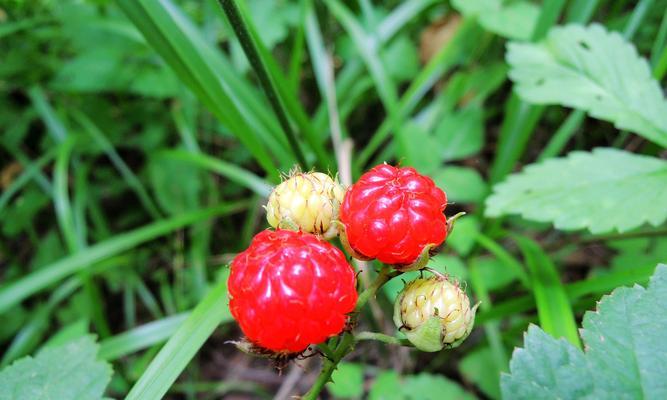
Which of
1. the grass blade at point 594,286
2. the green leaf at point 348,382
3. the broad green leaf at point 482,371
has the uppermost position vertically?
the grass blade at point 594,286

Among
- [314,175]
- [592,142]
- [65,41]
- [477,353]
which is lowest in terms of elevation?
[477,353]

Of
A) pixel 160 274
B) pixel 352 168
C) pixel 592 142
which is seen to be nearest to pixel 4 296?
pixel 160 274

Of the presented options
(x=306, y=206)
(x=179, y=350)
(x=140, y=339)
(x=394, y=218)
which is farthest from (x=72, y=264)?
(x=394, y=218)

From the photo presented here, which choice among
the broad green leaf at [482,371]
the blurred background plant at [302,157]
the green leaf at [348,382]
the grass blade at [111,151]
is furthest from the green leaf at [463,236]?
the grass blade at [111,151]

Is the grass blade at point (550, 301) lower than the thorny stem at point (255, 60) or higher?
lower

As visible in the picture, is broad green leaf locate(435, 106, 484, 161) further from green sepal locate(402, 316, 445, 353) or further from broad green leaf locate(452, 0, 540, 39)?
green sepal locate(402, 316, 445, 353)

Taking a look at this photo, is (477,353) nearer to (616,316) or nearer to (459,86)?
(616,316)

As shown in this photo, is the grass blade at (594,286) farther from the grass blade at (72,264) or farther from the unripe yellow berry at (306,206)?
the grass blade at (72,264)
